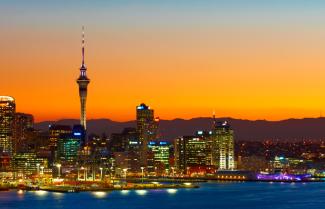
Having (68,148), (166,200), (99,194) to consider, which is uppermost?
(68,148)

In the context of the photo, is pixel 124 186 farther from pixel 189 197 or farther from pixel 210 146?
pixel 210 146

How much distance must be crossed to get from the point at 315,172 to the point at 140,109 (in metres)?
38.2

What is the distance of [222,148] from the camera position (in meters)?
195

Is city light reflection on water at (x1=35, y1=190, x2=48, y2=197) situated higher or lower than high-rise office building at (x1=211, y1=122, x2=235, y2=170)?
lower

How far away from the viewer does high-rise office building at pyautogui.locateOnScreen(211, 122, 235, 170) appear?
194m

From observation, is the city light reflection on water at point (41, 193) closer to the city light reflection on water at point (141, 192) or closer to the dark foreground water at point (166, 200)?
the dark foreground water at point (166, 200)

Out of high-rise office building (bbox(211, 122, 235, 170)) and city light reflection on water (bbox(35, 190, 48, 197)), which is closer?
city light reflection on water (bbox(35, 190, 48, 197))

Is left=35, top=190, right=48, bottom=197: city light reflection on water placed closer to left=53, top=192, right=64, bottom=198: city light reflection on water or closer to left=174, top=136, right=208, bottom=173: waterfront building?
left=53, top=192, right=64, bottom=198: city light reflection on water

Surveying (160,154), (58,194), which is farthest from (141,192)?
(160,154)

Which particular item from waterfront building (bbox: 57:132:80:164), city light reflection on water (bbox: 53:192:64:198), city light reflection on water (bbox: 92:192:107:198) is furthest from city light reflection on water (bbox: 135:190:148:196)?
waterfront building (bbox: 57:132:80:164)

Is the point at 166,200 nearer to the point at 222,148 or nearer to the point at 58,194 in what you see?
the point at 58,194

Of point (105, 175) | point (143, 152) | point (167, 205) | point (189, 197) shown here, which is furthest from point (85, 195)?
point (143, 152)

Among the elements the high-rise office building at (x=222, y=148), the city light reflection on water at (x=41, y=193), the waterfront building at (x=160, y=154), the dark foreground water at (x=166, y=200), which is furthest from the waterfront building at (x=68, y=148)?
the dark foreground water at (x=166, y=200)

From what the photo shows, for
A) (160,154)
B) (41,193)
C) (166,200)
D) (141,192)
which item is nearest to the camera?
(166,200)
